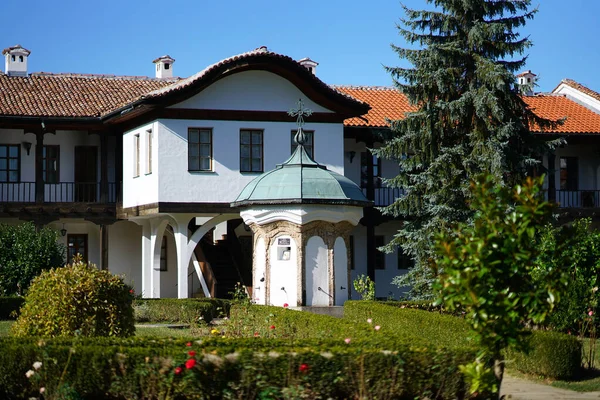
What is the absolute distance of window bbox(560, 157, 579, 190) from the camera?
34.8m

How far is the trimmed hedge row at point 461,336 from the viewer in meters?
14.2

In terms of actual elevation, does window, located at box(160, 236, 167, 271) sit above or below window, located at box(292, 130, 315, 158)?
below

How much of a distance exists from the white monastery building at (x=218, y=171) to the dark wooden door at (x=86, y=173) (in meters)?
0.04

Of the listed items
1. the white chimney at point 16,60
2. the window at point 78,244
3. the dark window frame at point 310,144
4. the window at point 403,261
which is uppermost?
the white chimney at point 16,60

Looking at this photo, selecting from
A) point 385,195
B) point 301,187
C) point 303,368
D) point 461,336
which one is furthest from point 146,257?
point 303,368

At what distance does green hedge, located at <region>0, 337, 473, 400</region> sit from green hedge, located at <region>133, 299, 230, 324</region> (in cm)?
1294

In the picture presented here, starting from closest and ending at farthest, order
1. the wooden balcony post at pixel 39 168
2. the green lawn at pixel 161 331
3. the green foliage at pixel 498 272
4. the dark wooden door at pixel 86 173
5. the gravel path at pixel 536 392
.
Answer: the green foliage at pixel 498 272
the gravel path at pixel 536 392
the green lawn at pixel 161 331
the wooden balcony post at pixel 39 168
the dark wooden door at pixel 86 173

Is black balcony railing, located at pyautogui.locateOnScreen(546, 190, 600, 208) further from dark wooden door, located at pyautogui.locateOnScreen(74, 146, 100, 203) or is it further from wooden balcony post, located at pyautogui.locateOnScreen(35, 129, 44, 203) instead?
wooden balcony post, located at pyautogui.locateOnScreen(35, 129, 44, 203)

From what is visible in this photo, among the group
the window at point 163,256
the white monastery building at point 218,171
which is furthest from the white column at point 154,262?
the window at point 163,256

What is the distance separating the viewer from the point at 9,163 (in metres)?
31.1

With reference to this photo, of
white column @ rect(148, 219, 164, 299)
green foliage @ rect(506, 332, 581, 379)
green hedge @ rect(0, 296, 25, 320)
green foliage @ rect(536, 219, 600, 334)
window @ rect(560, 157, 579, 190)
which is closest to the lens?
green foliage @ rect(506, 332, 581, 379)

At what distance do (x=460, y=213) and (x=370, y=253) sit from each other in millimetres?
5239

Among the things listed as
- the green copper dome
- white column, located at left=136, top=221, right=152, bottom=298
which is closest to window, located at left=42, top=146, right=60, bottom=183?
white column, located at left=136, top=221, right=152, bottom=298

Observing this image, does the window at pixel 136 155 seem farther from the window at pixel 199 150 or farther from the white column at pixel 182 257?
the white column at pixel 182 257
